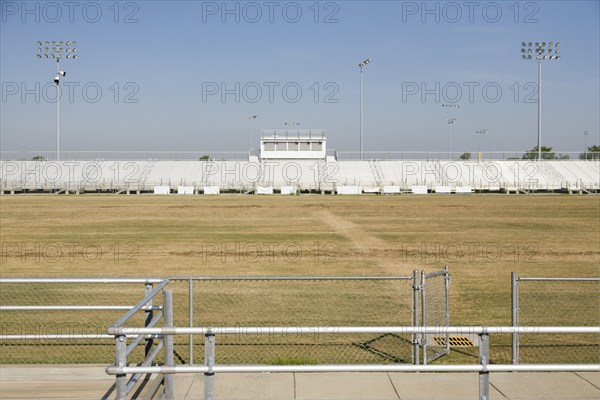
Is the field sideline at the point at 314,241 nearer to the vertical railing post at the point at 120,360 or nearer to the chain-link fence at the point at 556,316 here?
the chain-link fence at the point at 556,316

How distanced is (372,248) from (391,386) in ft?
56.3

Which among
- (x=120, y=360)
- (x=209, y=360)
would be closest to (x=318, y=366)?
(x=209, y=360)

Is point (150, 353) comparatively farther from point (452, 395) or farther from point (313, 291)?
point (313, 291)

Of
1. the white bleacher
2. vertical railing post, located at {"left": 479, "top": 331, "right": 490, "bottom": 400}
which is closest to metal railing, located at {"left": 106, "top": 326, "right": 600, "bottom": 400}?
vertical railing post, located at {"left": 479, "top": 331, "right": 490, "bottom": 400}

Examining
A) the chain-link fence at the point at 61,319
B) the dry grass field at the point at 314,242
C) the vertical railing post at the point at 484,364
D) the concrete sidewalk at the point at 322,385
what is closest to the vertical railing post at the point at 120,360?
the concrete sidewalk at the point at 322,385

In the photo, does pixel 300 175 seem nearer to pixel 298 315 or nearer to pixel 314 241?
pixel 314 241

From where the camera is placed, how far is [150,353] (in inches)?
250

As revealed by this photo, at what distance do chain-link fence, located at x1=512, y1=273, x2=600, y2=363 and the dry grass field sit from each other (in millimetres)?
660

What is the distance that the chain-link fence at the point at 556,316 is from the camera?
10227 millimetres

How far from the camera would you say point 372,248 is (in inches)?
982

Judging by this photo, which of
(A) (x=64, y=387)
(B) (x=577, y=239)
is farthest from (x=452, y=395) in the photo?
(B) (x=577, y=239)

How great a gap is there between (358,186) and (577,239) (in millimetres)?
39543

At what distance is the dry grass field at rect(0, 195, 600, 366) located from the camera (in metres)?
19.2

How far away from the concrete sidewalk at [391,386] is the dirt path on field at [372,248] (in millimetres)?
10750
